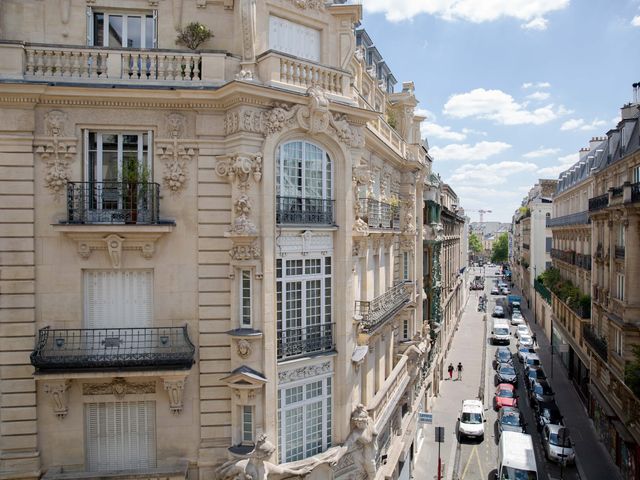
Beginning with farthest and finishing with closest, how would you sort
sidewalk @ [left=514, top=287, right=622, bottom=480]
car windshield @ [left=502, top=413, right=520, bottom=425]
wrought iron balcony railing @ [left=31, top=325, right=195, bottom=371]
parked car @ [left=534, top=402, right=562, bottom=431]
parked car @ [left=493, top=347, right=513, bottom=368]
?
parked car @ [left=493, top=347, right=513, bottom=368]
parked car @ [left=534, top=402, right=562, bottom=431]
car windshield @ [left=502, top=413, right=520, bottom=425]
sidewalk @ [left=514, top=287, right=622, bottom=480]
wrought iron balcony railing @ [left=31, top=325, right=195, bottom=371]

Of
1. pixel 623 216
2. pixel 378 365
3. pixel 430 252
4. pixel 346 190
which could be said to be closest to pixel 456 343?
pixel 430 252

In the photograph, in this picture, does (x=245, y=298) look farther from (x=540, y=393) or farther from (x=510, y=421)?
(x=540, y=393)

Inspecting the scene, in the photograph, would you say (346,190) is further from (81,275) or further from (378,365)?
(378,365)

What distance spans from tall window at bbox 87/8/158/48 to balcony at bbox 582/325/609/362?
3182cm

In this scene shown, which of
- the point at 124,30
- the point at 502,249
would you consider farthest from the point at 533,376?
the point at 502,249

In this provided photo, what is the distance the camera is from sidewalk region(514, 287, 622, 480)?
29.1 meters

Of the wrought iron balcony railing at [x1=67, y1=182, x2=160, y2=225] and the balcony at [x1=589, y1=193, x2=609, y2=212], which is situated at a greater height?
the balcony at [x1=589, y1=193, x2=609, y2=212]

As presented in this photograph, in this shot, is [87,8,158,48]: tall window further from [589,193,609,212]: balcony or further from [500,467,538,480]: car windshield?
[589,193,609,212]: balcony

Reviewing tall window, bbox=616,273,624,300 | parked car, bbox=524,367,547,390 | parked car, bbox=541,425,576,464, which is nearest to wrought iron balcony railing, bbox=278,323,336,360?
parked car, bbox=541,425,576,464

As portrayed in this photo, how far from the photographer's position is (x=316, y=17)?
16.0 metres

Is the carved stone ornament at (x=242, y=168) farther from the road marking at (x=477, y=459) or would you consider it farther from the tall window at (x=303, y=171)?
the road marking at (x=477, y=459)

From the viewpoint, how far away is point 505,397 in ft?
127

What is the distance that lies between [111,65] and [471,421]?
3075cm

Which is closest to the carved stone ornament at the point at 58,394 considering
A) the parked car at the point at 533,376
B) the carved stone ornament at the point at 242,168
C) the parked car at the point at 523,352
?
the carved stone ornament at the point at 242,168
